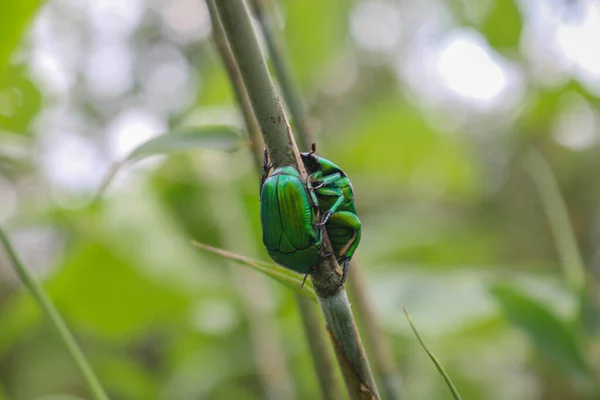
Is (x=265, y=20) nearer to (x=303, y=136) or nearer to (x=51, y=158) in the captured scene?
(x=303, y=136)

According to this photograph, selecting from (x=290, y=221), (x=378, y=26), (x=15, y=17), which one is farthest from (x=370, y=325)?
(x=378, y=26)

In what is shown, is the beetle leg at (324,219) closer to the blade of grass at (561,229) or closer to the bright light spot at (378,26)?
the blade of grass at (561,229)

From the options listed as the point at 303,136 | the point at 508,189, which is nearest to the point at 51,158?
the point at 303,136

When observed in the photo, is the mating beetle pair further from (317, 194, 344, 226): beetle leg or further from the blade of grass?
the blade of grass

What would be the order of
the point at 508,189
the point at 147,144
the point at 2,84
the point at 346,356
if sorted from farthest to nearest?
the point at 508,189, the point at 2,84, the point at 147,144, the point at 346,356

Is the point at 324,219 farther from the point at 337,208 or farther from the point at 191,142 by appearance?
the point at 191,142

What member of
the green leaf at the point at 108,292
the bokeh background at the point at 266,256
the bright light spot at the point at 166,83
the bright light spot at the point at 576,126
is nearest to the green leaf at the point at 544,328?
the bokeh background at the point at 266,256
